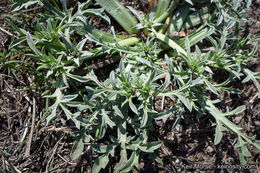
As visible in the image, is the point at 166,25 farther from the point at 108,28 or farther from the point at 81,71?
the point at 81,71

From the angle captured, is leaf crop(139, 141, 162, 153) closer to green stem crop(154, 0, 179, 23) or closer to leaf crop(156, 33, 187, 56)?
leaf crop(156, 33, 187, 56)

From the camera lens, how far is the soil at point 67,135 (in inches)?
102

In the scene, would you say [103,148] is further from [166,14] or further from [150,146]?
[166,14]

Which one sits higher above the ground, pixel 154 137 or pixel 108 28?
pixel 108 28

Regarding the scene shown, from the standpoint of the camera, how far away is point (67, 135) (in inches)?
104

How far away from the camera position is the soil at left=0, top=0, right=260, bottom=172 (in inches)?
102

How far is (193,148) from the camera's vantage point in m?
2.74

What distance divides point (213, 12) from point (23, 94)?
2.51 meters

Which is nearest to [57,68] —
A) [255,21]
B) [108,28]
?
[108,28]

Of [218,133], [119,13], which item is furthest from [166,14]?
[218,133]

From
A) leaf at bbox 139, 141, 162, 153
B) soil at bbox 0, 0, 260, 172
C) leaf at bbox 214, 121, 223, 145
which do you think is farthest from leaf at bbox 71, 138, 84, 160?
leaf at bbox 214, 121, 223, 145

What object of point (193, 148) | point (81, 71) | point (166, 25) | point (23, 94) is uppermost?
point (23, 94)

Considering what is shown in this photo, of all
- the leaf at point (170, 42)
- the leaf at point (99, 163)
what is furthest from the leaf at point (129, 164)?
the leaf at point (170, 42)

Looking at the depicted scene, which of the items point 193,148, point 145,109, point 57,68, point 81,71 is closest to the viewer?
point 145,109
